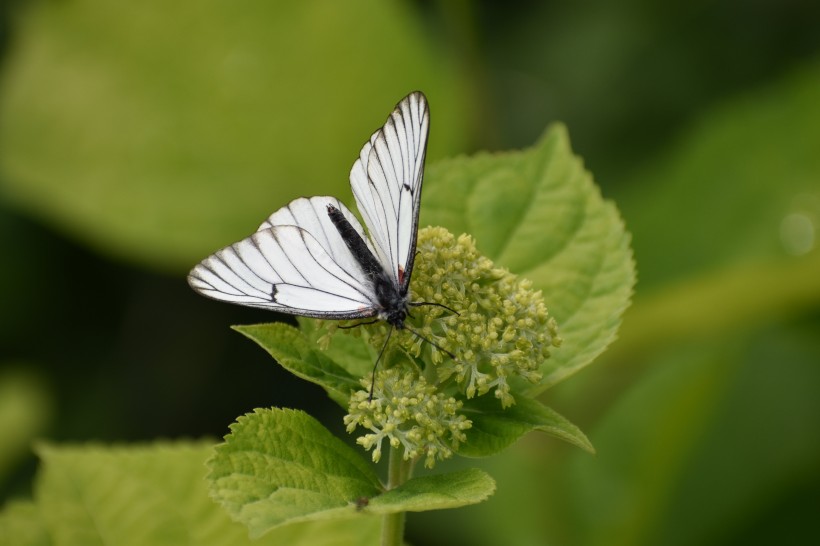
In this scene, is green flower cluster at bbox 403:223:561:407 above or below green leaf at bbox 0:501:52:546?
above

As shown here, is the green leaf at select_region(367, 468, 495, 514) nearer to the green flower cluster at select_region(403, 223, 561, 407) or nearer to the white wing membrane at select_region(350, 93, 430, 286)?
the green flower cluster at select_region(403, 223, 561, 407)

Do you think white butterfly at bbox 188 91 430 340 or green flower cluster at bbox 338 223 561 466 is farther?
white butterfly at bbox 188 91 430 340

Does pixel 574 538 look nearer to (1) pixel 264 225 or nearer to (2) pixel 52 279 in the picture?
(1) pixel 264 225

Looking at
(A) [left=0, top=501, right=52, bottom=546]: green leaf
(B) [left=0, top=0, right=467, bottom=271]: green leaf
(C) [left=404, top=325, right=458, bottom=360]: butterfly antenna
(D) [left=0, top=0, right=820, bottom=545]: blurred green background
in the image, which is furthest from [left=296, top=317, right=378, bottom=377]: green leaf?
(B) [left=0, top=0, right=467, bottom=271]: green leaf

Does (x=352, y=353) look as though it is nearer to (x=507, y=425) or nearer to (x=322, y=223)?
(x=322, y=223)

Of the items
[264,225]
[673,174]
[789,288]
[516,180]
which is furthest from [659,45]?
[264,225]

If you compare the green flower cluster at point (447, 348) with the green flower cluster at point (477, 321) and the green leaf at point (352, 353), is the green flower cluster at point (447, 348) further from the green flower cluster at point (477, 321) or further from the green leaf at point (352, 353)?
the green leaf at point (352, 353)

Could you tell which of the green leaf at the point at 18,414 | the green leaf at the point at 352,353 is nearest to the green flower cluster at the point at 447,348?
the green leaf at the point at 352,353
